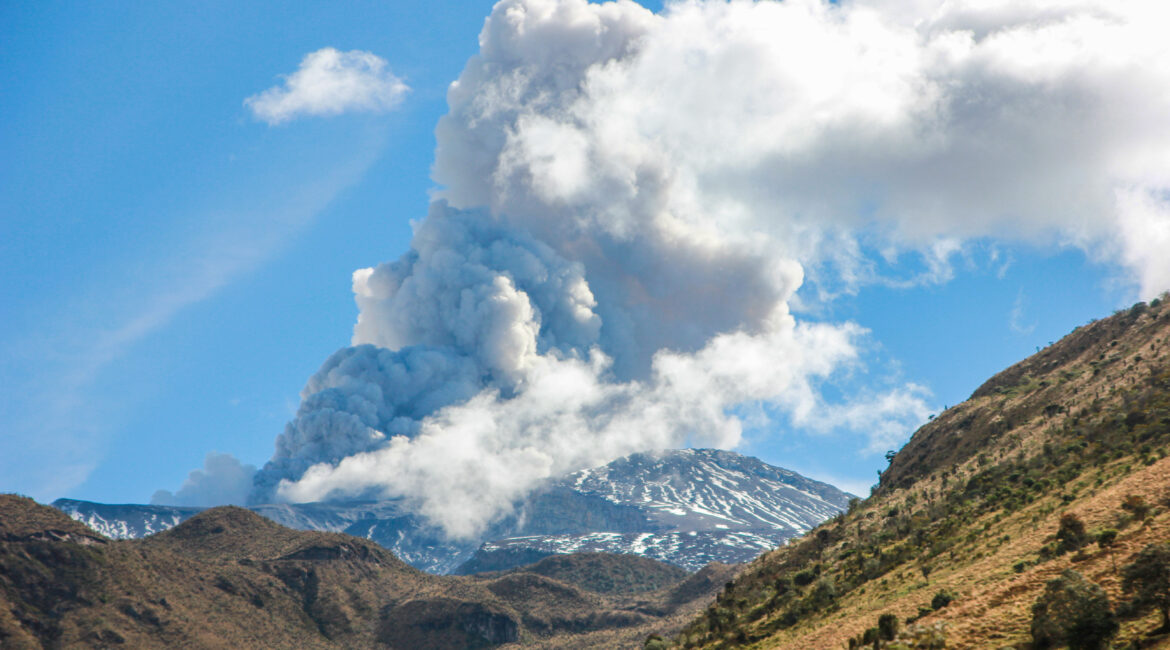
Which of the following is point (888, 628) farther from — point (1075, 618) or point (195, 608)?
point (195, 608)

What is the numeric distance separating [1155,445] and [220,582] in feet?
525

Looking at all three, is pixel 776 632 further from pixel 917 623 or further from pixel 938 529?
pixel 917 623

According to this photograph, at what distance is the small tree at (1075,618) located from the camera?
1307 inches

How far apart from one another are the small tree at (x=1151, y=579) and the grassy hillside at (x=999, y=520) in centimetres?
49

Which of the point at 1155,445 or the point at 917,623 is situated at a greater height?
the point at 1155,445

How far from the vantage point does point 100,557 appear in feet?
495

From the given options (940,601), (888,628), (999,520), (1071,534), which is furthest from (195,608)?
(1071,534)

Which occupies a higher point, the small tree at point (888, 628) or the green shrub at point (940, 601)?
the green shrub at point (940, 601)

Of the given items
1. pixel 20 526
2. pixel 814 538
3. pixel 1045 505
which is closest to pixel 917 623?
pixel 1045 505

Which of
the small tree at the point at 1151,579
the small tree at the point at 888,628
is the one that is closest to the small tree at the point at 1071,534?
the small tree at the point at 1151,579

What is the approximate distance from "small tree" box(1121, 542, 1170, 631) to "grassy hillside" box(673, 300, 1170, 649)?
1.60 ft

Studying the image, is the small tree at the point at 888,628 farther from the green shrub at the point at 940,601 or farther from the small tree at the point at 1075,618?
the small tree at the point at 1075,618

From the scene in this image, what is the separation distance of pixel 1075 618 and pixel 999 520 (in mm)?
28566

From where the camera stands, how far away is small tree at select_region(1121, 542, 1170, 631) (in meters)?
33.8
